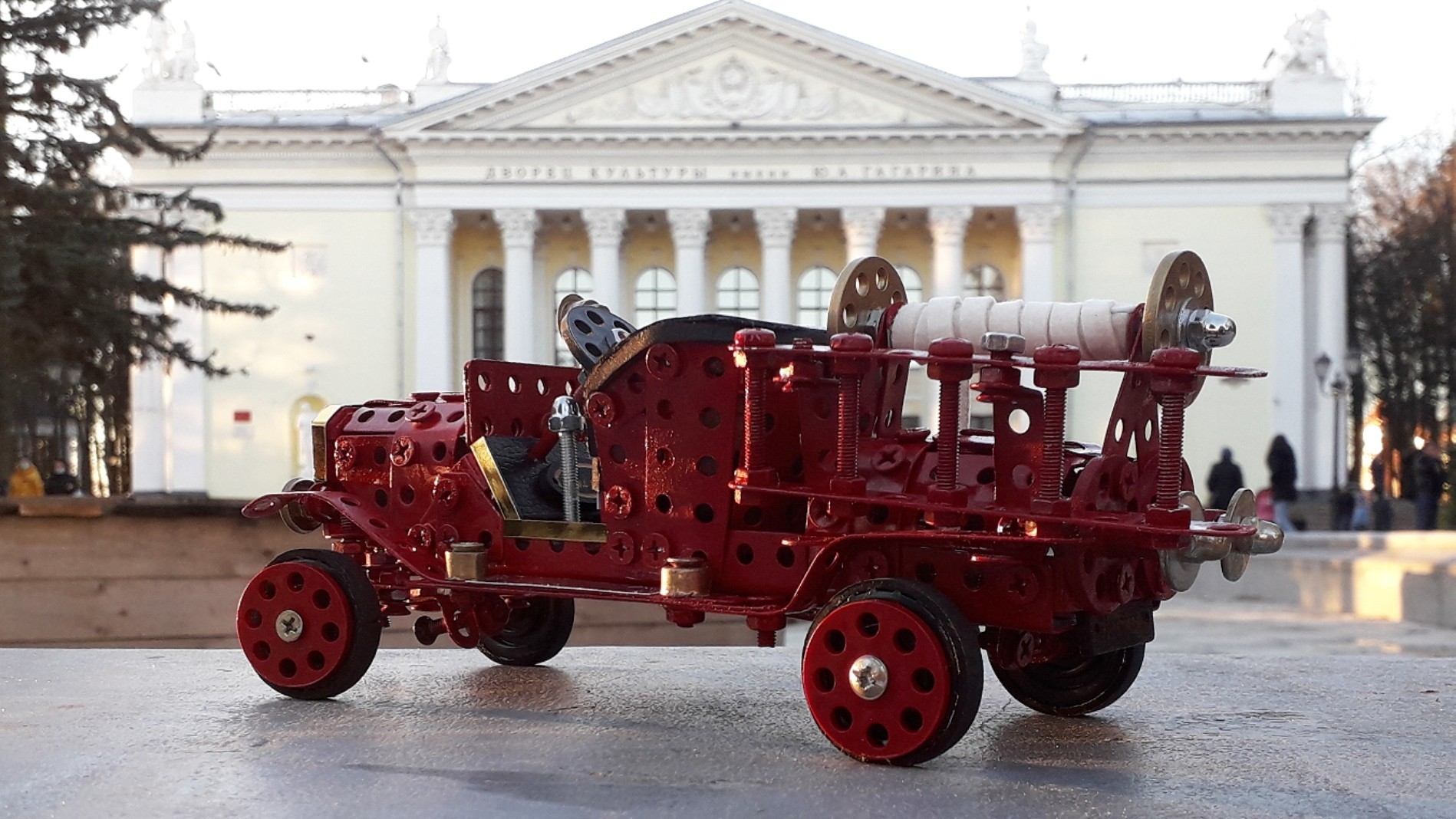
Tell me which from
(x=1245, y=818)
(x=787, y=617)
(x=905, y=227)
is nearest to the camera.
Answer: (x=1245, y=818)

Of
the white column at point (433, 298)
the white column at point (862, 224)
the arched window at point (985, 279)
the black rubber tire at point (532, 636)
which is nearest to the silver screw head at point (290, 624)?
the black rubber tire at point (532, 636)

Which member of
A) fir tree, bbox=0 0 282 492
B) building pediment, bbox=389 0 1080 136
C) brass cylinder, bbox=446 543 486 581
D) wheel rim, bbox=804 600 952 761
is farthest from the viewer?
building pediment, bbox=389 0 1080 136

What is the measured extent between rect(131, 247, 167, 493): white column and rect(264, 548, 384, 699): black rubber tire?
149 feet

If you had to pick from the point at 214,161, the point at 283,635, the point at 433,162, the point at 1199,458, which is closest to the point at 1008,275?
the point at 1199,458

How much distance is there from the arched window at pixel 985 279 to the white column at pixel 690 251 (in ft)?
26.5

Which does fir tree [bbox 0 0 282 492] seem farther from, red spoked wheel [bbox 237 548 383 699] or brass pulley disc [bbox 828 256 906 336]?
brass pulley disc [bbox 828 256 906 336]

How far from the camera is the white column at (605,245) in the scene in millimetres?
47750

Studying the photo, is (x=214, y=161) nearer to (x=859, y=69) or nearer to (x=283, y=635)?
(x=859, y=69)

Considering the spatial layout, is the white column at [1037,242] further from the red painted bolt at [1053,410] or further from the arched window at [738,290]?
the red painted bolt at [1053,410]

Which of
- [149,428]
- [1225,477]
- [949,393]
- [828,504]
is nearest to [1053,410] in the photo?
[949,393]

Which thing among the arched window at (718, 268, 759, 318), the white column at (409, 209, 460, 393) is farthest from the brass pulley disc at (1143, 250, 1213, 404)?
the arched window at (718, 268, 759, 318)

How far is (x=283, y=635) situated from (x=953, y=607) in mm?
2532

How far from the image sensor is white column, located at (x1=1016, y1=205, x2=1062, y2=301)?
4747cm

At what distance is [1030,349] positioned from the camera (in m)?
4.89
